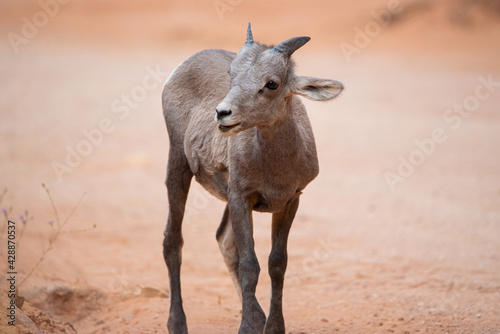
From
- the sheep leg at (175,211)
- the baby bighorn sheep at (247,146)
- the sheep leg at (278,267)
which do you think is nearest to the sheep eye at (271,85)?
the baby bighorn sheep at (247,146)

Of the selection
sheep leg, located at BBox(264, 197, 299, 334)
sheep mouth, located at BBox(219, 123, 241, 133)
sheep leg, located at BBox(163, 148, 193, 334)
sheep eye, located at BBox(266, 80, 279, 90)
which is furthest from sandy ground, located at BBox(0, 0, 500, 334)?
sheep eye, located at BBox(266, 80, 279, 90)

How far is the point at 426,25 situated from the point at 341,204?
1776 centimetres

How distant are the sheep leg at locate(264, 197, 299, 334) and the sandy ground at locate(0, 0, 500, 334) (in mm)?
919

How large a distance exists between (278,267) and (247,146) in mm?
1145

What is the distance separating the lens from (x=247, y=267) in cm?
543

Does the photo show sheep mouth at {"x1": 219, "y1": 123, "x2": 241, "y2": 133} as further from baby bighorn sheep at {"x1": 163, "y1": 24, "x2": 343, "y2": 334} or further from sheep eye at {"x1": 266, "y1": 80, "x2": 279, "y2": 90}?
sheep eye at {"x1": 266, "y1": 80, "x2": 279, "y2": 90}

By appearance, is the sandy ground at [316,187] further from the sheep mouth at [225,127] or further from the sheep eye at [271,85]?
the sheep eye at [271,85]

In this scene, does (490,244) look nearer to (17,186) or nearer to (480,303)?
(480,303)

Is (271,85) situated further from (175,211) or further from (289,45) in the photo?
(175,211)

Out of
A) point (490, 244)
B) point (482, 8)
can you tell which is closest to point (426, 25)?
point (482, 8)

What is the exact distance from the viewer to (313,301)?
8.01 m

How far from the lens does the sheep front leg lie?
17.7ft

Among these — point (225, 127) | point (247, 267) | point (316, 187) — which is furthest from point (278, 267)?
point (316, 187)

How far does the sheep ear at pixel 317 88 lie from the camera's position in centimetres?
510
